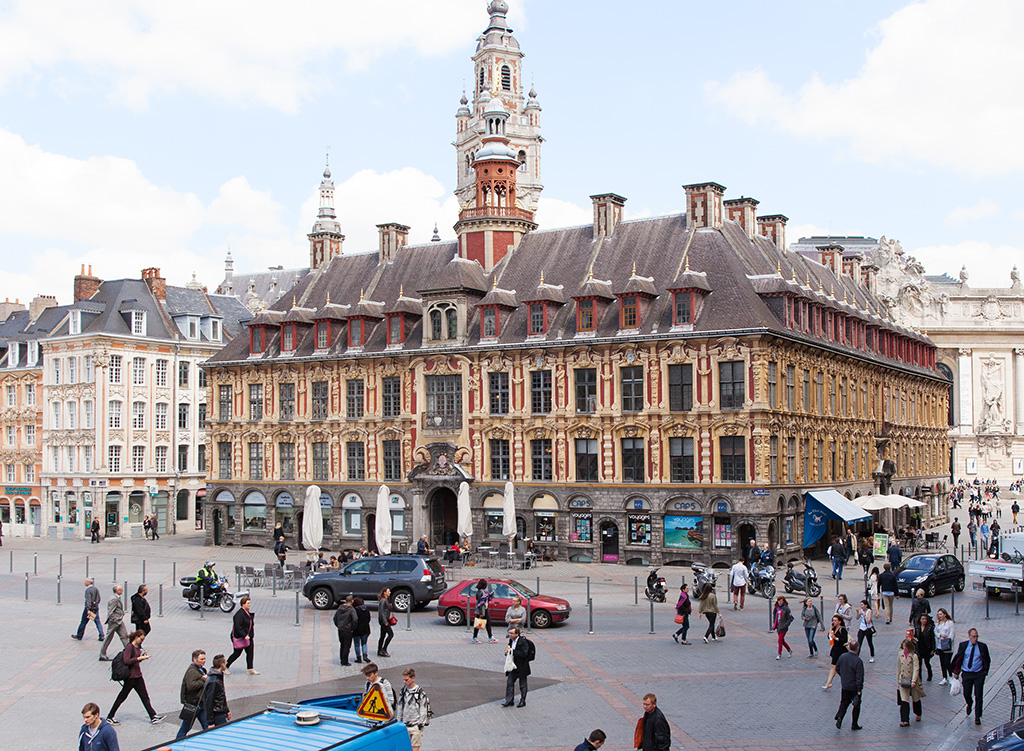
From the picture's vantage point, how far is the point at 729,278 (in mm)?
46719

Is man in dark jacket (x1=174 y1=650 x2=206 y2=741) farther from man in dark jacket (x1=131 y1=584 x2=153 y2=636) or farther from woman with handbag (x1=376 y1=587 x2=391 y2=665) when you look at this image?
man in dark jacket (x1=131 y1=584 x2=153 y2=636)

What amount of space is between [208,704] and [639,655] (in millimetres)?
12028

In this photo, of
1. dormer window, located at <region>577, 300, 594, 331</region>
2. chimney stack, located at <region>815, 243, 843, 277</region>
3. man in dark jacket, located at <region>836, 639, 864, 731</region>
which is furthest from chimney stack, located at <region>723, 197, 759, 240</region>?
man in dark jacket, located at <region>836, 639, 864, 731</region>


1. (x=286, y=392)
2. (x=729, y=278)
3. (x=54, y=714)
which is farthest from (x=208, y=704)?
(x=286, y=392)

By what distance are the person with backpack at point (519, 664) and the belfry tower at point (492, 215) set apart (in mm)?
36518

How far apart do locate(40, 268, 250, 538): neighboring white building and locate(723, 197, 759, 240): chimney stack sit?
35117 millimetres

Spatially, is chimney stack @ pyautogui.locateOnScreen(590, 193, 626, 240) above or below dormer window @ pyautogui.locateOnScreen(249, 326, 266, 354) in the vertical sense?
above

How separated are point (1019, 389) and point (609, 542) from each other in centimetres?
7526

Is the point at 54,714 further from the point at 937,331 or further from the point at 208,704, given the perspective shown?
the point at 937,331

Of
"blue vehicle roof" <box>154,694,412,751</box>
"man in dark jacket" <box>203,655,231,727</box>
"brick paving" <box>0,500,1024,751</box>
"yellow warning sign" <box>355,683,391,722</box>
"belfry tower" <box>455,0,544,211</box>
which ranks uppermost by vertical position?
"belfry tower" <box>455,0,544,211</box>

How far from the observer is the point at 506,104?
13150 centimetres

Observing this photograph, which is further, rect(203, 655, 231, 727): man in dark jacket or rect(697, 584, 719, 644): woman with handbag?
rect(697, 584, 719, 644): woman with handbag

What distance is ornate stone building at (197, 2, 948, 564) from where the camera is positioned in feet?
148

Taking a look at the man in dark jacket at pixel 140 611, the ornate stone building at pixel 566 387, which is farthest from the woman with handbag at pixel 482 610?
the ornate stone building at pixel 566 387
